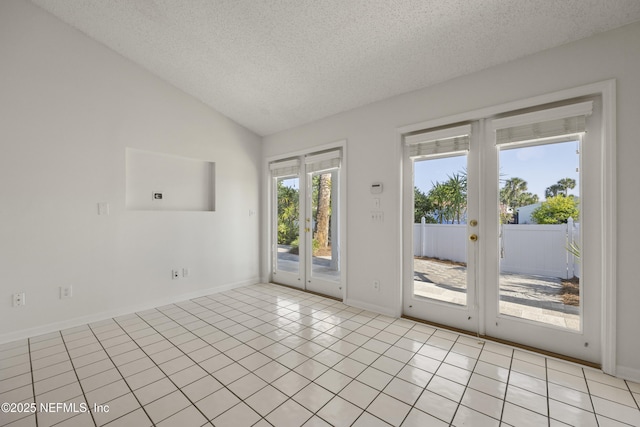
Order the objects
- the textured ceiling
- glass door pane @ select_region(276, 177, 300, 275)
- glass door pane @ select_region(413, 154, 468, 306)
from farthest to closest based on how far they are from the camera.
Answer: glass door pane @ select_region(276, 177, 300, 275) → glass door pane @ select_region(413, 154, 468, 306) → the textured ceiling

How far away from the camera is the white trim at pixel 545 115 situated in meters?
2.33

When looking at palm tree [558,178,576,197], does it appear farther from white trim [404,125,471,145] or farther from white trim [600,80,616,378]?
white trim [404,125,471,145]

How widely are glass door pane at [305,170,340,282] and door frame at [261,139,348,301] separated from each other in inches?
6.6

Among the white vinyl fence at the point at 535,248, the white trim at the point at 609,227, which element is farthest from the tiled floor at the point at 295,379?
the white vinyl fence at the point at 535,248

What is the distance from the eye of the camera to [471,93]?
2875 millimetres

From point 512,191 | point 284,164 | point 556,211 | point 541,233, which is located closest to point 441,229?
point 512,191

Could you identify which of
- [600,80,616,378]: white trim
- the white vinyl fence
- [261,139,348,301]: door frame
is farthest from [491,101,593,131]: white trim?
[261,139,348,301]: door frame

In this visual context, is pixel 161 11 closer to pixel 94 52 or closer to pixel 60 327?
pixel 94 52

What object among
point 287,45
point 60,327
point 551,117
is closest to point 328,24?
point 287,45

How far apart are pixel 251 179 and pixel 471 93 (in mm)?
3572

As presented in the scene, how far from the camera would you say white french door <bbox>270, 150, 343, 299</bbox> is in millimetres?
4215

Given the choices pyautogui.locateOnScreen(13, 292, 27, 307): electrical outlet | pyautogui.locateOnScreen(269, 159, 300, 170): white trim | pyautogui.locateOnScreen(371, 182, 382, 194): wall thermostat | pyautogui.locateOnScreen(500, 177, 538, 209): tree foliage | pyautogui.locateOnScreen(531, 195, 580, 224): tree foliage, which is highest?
pyautogui.locateOnScreen(269, 159, 300, 170): white trim

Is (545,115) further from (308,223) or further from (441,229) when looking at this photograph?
(308,223)

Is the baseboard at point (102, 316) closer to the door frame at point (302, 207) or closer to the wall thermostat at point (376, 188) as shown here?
the door frame at point (302, 207)
